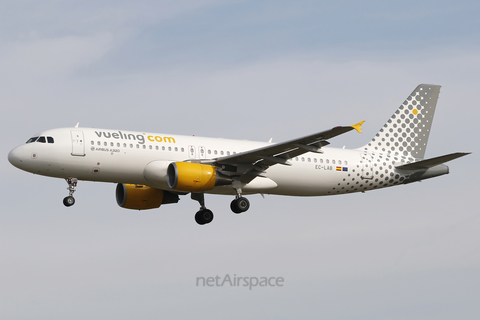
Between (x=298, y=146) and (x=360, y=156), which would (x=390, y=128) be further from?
(x=298, y=146)

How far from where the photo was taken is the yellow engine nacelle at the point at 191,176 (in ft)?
112

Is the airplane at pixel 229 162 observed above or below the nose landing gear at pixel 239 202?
above

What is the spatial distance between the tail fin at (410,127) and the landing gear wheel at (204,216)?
30.3ft

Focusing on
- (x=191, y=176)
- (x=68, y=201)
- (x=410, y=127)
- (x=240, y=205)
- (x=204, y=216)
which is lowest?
(x=68, y=201)

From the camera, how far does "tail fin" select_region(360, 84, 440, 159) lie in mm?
41688

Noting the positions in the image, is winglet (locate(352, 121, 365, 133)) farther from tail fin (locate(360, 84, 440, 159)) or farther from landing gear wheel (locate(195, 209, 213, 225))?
landing gear wheel (locate(195, 209, 213, 225))

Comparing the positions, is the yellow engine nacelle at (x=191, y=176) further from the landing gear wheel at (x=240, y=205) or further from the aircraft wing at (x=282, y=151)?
the landing gear wheel at (x=240, y=205)

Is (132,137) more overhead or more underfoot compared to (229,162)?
more overhead

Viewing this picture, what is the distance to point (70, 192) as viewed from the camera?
34781mm

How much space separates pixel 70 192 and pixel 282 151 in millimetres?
10023

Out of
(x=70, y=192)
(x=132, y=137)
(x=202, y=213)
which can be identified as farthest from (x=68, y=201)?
(x=202, y=213)

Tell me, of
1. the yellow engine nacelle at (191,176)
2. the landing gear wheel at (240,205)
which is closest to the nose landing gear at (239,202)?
the landing gear wheel at (240,205)

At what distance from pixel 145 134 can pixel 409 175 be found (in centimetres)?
1453

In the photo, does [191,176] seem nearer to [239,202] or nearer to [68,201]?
[239,202]
